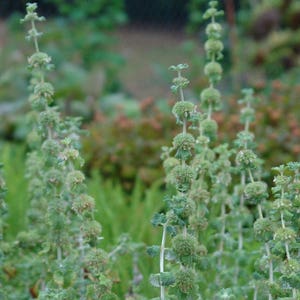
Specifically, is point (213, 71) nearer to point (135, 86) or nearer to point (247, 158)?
point (247, 158)

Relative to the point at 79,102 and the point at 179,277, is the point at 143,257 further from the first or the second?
the point at 79,102

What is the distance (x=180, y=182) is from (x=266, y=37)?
5.38m

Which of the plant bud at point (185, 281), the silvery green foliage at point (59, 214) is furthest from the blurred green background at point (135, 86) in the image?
the plant bud at point (185, 281)

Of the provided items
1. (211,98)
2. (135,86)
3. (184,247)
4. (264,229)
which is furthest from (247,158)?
(135,86)

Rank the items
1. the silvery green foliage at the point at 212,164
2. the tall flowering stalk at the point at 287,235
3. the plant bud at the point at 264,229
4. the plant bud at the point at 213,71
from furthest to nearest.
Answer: the plant bud at the point at 213,71 → the silvery green foliage at the point at 212,164 → the plant bud at the point at 264,229 → the tall flowering stalk at the point at 287,235

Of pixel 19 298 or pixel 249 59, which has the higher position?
pixel 249 59

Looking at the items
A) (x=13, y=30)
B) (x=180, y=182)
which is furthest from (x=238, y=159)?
(x=13, y=30)

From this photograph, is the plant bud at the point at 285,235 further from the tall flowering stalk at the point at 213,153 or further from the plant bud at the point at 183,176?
the tall flowering stalk at the point at 213,153

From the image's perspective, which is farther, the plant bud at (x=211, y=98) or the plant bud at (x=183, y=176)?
the plant bud at (x=211, y=98)

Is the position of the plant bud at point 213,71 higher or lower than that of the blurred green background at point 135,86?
lower

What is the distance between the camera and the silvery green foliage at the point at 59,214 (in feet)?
5.76

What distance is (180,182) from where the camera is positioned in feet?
5.27

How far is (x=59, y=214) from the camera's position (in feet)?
6.39

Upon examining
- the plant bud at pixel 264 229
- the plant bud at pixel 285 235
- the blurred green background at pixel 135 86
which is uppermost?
the blurred green background at pixel 135 86
